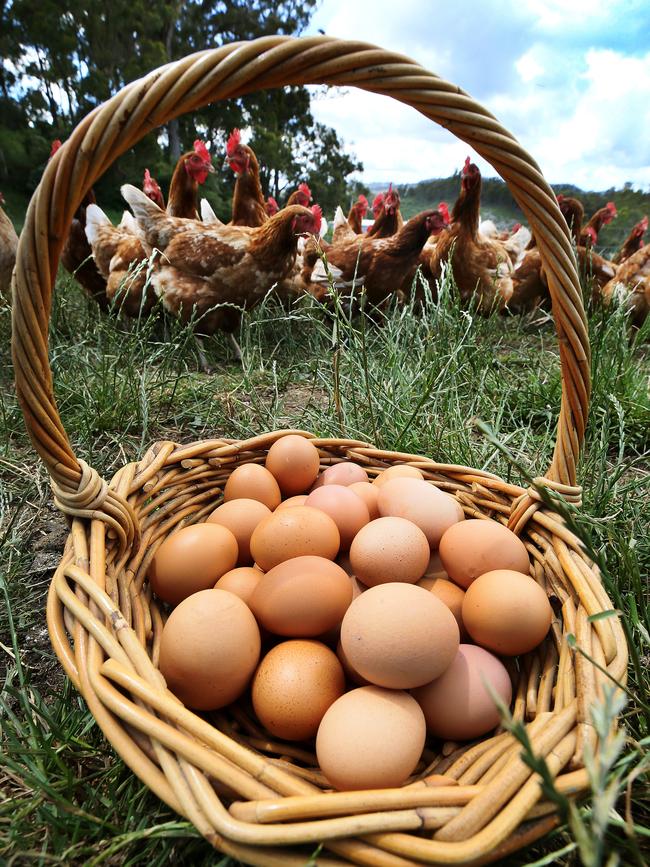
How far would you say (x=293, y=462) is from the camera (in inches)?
43.1

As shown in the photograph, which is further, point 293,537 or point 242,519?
point 242,519

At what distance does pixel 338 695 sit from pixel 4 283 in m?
2.75

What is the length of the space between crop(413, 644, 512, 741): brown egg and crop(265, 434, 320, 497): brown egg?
0.50 meters

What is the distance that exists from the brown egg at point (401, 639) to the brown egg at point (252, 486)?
42cm

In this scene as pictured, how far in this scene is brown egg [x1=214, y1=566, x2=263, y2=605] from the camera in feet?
2.72

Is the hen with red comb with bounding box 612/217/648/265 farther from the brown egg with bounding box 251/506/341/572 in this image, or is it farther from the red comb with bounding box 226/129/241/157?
the brown egg with bounding box 251/506/341/572

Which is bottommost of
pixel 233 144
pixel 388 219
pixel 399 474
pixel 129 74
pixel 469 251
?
pixel 399 474

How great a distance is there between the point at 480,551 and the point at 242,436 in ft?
3.12

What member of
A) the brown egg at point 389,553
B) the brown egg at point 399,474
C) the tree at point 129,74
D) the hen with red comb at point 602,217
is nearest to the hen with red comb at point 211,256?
the brown egg at point 399,474

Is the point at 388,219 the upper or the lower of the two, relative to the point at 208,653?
upper

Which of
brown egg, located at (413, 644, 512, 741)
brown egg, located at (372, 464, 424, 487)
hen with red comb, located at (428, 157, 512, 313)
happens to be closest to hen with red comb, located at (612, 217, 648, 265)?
hen with red comb, located at (428, 157, 512, 313)

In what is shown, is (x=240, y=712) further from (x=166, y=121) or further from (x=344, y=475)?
(x=166, y=121)

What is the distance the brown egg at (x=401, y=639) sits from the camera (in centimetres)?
64

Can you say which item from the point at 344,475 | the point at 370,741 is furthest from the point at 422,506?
the point at 370,741
